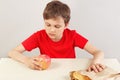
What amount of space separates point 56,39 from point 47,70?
1.23 ft

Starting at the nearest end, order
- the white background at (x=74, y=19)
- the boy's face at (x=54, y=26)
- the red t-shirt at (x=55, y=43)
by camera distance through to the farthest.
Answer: the boy's face at (x=54, y=26) < the red t-shirt at (x=55, y=43) < the white background at (x=74, y=19)

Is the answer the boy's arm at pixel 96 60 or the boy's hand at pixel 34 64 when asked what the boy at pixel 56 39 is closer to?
the boy's arm at pixel 96 60

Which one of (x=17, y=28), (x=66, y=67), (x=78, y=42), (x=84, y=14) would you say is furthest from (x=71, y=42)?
(x=17, y=28)

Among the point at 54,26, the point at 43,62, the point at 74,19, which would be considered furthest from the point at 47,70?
the point at 74,19

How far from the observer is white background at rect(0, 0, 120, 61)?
191 cm

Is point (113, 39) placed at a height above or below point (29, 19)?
below

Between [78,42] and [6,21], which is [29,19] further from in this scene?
[78,42]

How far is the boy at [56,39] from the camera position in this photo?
1329 mm

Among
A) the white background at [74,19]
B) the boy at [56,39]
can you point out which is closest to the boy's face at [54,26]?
the boy at [56,39]

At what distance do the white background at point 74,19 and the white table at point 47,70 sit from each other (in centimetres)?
69

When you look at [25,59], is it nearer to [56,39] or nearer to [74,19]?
[56,39]

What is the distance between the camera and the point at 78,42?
1513 mm

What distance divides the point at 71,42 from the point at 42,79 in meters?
0.52

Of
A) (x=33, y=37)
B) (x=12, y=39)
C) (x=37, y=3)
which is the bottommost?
(x=12, y=39)
